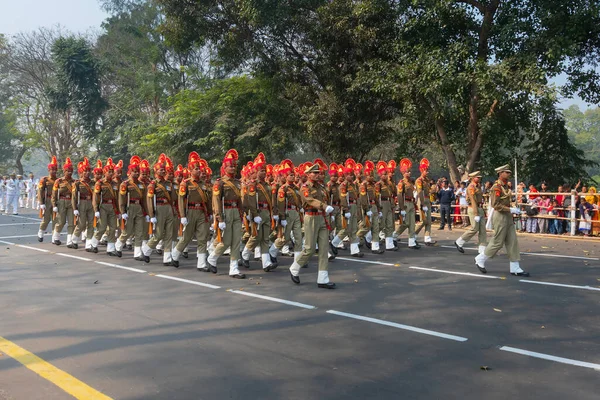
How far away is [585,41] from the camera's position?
19094 mm

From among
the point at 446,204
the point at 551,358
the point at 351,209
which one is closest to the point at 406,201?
the point at 351,209

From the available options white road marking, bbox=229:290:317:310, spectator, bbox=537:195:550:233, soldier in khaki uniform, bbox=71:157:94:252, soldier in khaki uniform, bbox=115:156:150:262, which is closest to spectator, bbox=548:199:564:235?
spectator, bbox=537:195:550:233

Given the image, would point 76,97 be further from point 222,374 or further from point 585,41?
point 222,374

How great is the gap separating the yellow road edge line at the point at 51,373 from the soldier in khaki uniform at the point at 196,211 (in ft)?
16.3

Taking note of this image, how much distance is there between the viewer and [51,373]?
5133 mm

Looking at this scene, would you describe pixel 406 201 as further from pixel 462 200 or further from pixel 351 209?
pixel 462 200

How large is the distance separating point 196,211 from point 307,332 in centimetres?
520

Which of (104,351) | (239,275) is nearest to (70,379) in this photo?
(104,351)

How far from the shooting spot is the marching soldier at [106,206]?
13281 mm

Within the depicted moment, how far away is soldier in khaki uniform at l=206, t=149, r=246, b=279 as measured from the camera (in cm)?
1005

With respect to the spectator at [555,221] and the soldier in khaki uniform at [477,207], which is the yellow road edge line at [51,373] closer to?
the soldier in khaki uniform at [477,207]

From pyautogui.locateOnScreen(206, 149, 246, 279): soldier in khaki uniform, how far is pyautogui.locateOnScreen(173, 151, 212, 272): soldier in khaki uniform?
21.2 inches

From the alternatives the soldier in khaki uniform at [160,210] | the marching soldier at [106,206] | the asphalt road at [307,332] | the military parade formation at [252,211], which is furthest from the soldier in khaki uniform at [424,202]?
the marching soldier at [106,206]

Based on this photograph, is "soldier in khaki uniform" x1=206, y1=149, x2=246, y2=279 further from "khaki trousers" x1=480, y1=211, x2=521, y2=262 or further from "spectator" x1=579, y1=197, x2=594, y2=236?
"spectator" x1=579, y1=197, x2=594, y2=236
